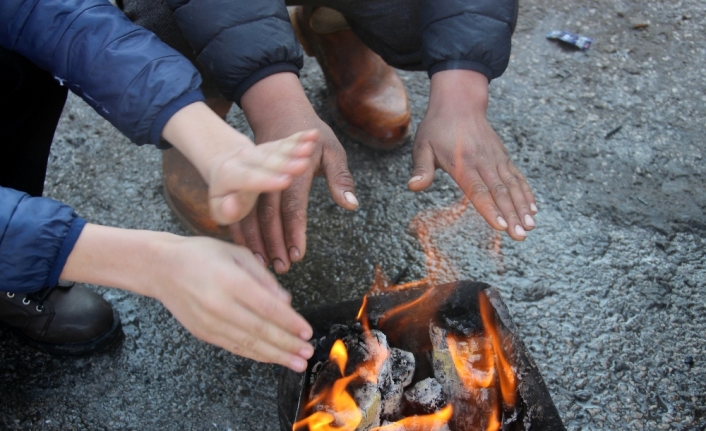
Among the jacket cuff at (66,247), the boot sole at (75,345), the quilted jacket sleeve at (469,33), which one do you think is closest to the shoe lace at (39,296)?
the boot sole at (75,345)

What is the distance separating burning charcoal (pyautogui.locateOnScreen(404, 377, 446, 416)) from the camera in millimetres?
1309

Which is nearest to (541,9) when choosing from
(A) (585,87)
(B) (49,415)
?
(A) (585,87)

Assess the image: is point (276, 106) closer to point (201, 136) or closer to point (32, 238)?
point (201, 136)

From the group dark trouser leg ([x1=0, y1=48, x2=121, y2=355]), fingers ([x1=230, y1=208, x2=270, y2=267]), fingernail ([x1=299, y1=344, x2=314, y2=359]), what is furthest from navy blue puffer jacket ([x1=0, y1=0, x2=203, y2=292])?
fingernail ([x1=299, y1=344, x2=314, y2=359])

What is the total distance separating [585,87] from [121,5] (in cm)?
212

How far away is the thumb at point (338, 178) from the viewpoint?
4.68ft

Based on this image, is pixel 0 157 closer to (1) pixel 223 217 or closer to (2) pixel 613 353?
(1) pixel 223 217

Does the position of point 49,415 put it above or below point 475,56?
below

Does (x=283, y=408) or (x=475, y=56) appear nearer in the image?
(x=283, y=408)

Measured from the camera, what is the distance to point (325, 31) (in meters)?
2.26

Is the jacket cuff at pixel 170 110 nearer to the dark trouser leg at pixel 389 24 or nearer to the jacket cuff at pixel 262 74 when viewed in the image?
the jacket cuff at pixel 262 74

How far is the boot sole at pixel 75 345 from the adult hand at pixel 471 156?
115cm

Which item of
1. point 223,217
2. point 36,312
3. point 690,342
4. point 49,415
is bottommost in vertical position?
point 690,342

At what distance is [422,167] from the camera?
162cm
